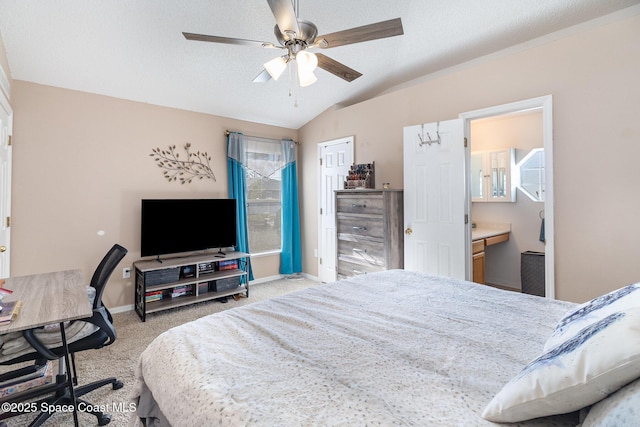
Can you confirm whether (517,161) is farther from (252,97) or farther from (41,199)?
(41,199)

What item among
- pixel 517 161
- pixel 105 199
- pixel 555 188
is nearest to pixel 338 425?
pixel 555 188

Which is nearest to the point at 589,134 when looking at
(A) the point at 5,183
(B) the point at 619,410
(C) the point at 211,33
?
(B) the point at 619,410

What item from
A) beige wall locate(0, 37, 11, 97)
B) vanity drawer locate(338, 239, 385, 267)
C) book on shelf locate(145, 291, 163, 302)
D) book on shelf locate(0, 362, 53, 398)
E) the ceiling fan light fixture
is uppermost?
beige wall locate(0, 37, 11, 97)

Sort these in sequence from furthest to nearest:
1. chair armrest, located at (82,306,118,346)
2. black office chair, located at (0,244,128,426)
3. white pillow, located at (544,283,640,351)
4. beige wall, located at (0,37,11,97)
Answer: beige wall, located at (0,37,11,97), chair armrest, located at (82,306,118,346), black office chair, located at (0,244,128,426), white pillow, located at (544,283,640,351)

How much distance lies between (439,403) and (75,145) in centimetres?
407

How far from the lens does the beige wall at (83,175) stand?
310 cm

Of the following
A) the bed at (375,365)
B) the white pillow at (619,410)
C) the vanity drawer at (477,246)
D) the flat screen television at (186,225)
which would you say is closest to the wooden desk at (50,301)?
the bed at (375,365)

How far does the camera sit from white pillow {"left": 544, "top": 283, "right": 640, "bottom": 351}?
0.93 m

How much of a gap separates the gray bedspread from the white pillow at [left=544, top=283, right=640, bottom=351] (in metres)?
0.15

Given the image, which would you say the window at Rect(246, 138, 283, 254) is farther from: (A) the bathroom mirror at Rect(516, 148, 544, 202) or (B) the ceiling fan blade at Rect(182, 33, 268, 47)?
(A) the bathroom mirror at Rect(516, 148, 544, 202)

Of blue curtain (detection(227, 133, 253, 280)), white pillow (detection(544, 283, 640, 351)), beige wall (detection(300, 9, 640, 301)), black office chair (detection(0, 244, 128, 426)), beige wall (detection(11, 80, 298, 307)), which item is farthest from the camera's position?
blue curtain (detection(227, 133, 253, 280))

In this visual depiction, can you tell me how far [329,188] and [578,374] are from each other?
13.4ft

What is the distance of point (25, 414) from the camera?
6.26 ft

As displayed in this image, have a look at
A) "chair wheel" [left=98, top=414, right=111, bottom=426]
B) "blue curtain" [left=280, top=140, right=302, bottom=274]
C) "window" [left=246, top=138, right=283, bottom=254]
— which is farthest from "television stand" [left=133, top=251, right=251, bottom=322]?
"chair wheel" [left=98, top=414, right=111, bottom=426]
